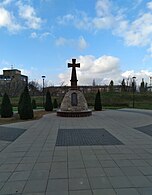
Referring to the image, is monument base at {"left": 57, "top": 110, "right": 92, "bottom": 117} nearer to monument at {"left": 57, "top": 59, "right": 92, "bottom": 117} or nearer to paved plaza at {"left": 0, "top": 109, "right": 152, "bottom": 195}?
monument at {"left": 57, "top": 59, "right": 92, "bottom": 117}

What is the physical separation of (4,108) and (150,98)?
133 ft

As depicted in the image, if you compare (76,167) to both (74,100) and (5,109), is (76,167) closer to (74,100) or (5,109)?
(5,109)

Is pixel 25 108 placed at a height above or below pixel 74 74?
below

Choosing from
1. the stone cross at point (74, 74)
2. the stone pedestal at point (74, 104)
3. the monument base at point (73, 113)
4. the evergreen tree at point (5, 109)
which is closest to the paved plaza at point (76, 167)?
the evergreen tree at point (5, 109)

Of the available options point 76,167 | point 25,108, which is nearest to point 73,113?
point 25,108

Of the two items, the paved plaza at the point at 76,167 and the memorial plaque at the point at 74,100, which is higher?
the memorial plaque at the point at 74,100

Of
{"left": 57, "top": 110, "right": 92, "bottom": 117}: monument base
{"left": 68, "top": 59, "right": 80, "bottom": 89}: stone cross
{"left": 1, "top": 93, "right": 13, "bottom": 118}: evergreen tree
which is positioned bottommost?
{"left": 57, "top": 110, "right": 92, "bottom": 117}: monument base

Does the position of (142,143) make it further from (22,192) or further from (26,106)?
(26,106)

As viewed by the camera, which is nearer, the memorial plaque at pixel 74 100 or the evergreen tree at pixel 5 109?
the evergreen tree at pixel 5 109

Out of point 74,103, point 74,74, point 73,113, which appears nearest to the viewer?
point 73,113

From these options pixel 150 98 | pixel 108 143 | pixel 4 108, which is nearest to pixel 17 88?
pixel 150 98

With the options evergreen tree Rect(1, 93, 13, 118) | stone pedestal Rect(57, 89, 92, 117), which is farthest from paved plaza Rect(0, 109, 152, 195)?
stone pedestal Rect(57, 89, 92, 117)

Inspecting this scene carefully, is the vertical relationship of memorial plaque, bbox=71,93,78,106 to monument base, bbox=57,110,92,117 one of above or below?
above

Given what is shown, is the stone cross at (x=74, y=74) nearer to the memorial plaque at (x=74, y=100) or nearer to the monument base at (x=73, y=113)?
the memorial plaque at (x=74, y=100)
